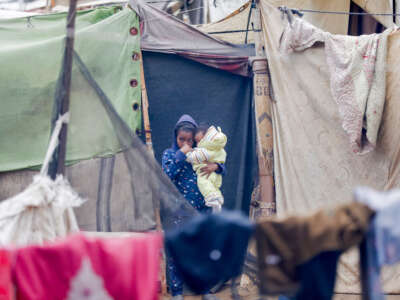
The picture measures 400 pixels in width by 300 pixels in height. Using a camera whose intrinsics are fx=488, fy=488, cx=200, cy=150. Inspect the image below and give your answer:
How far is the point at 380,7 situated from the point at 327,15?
80cm

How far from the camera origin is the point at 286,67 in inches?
181

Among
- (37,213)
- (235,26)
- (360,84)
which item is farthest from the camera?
(235,26)

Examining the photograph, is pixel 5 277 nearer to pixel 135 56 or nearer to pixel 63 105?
pixel 63 105

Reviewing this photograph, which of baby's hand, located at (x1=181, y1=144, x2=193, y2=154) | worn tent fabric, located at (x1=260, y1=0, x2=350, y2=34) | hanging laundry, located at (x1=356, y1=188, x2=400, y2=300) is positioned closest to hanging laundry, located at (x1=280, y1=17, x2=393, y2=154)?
baby's hand, located at (x1=181, y1=144, x2=193, y2=154)

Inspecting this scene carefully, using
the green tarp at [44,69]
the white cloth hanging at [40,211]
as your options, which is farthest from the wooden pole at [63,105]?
the green tarp at [44,69]

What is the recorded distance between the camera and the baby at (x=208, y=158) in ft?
14.1

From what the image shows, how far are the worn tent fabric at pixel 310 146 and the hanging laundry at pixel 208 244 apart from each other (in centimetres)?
242

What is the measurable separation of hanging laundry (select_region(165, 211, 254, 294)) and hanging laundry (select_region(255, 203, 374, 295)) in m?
0.10

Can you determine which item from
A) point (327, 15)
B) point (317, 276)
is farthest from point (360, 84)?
point (327, 15)

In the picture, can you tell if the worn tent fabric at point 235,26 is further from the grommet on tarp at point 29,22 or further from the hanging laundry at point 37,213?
the hanging laundry at point 37,213

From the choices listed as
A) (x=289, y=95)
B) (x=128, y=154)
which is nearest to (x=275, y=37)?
(x=289, y=95)

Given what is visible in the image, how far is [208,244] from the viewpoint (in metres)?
2.16

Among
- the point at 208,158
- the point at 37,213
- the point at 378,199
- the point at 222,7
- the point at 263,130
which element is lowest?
the point at 37,213

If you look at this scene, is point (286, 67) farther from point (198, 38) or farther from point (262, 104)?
point (198, 38)
